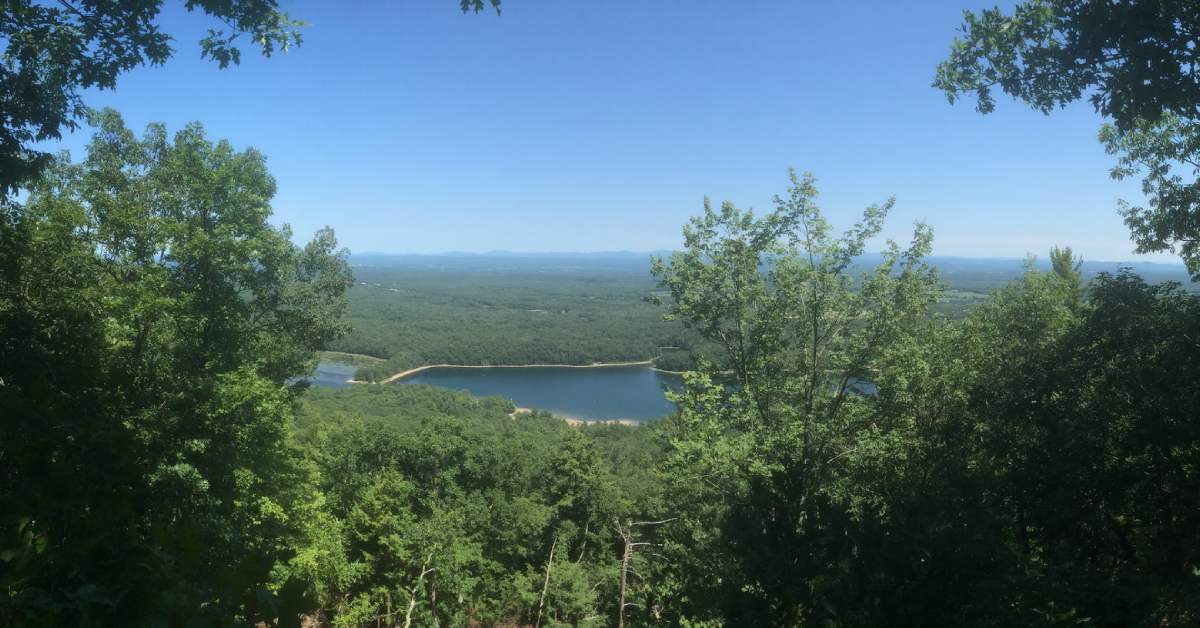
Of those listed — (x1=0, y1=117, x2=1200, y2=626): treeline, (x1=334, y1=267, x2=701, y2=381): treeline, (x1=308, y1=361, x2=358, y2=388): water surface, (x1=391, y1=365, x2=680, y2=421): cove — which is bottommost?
(x1=391, y1=365, x2=680, y2=421): cove

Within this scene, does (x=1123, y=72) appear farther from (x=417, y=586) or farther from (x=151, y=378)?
(x=417, y=586)

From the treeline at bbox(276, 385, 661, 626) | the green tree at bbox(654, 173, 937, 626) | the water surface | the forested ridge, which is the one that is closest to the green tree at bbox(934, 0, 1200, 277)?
the forested ridge

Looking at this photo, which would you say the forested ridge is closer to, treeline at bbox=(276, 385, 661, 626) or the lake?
treeline at bbox=(276, 385, 661, 626)

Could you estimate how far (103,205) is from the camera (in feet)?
27.6

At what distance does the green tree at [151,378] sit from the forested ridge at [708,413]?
30 mm

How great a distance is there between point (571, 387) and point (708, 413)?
70088 mm

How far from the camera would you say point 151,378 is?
702 cm

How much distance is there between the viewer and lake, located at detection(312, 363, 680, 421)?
2601 inches

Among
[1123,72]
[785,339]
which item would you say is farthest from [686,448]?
[1123,72]

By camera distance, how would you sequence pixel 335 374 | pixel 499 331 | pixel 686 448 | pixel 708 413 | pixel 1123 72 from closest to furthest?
pixel 1123 72
pixel 686 448
pixel 708 413
pixel 335 374
pixel 499 331

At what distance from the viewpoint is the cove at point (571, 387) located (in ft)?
216

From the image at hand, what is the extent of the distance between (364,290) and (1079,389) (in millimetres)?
181669

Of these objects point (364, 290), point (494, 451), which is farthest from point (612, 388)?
point (364, 290)

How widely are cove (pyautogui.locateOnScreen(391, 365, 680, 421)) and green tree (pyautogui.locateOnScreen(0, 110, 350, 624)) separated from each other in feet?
166
